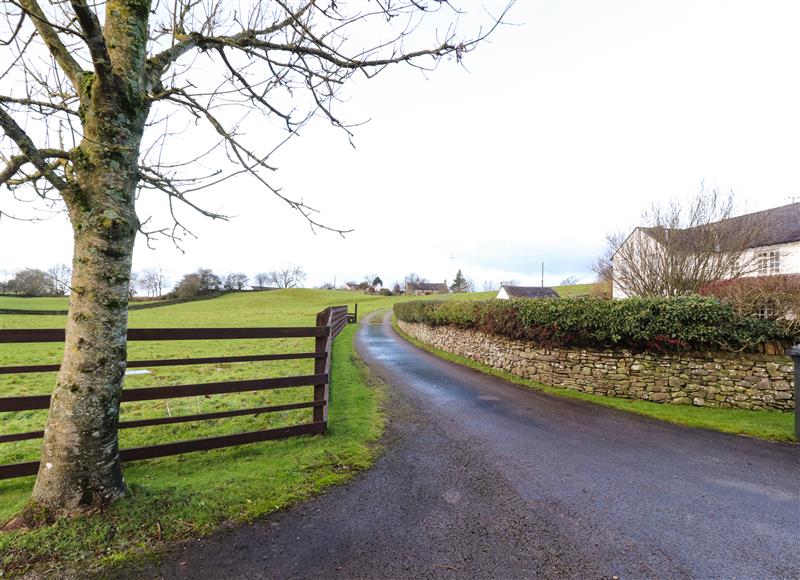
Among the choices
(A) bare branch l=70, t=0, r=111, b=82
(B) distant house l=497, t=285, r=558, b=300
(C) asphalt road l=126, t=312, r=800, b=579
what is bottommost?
(C) asphalt road l=126, t=312, r=800, b=579

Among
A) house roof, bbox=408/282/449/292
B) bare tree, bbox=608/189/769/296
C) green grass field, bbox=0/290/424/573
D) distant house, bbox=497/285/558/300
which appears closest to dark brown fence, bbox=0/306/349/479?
green grass field, bbox=0/290/424/573

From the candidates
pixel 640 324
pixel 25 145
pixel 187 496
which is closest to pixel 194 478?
pixel 187 496

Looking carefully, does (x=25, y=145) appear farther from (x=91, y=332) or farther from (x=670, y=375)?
(x=670, y=375)

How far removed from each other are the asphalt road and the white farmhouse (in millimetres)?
10583

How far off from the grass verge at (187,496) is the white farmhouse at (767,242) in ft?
45.6

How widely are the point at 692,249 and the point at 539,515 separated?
13334 mm

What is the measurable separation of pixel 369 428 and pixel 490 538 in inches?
112

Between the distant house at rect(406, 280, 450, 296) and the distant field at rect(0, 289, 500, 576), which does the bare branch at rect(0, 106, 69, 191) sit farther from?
the distant house at rect(406, 280, 450, 296)

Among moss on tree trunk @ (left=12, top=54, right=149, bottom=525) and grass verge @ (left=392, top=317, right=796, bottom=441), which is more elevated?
moss on tree trunk @ (left=12, top=54, right=149, bottom=525)

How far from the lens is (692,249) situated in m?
12.4

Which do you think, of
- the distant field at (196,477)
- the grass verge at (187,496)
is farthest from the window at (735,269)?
the grass verge at (187,496)

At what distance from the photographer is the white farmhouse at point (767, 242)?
13.2 metres

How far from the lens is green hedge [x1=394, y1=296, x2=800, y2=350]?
7.10 metres

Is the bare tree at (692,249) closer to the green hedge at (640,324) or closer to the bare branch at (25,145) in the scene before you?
the green hedge at (640,324)
